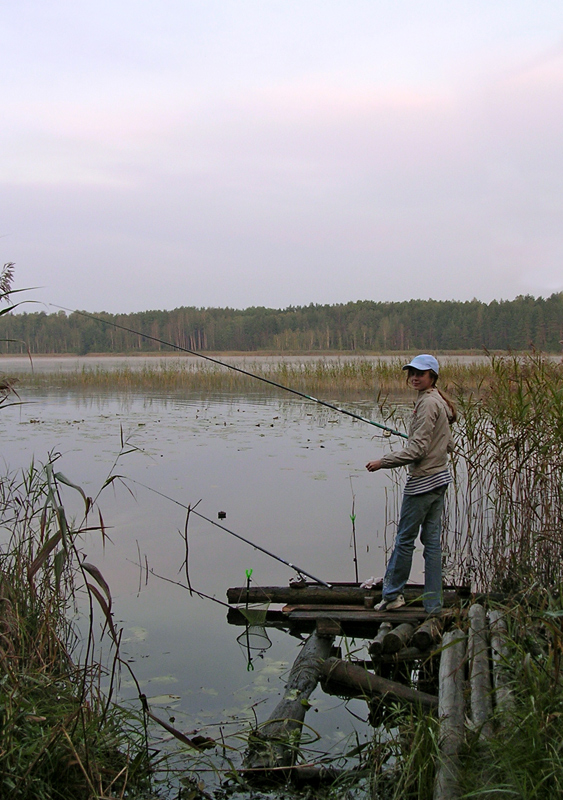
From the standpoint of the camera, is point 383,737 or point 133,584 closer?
point 383,737

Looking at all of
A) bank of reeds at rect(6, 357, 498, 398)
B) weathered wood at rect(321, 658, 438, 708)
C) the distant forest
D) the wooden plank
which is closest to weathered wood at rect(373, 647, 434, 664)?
weathered wood at rect(321, 658, 438, 708)

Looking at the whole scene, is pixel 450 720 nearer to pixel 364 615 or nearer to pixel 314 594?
pixel 364 615

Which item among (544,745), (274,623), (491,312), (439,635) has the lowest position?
(274,623)

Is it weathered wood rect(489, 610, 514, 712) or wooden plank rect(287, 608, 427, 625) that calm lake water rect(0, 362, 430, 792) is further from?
weathered wood rect(489, 610, 514, 712)

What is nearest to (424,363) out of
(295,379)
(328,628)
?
(328,628)

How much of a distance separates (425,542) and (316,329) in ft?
233

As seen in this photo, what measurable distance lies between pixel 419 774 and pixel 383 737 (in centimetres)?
97

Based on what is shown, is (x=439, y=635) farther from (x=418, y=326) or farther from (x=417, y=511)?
(x=418, y=326)

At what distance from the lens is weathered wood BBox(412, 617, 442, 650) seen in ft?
12.5

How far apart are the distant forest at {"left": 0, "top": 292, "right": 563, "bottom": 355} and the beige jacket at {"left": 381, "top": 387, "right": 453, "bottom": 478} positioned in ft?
177

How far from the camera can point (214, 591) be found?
5398 millimetres

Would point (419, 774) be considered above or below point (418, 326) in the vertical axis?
below

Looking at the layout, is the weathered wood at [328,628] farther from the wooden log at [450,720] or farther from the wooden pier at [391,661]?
the wooden log at [450,720]

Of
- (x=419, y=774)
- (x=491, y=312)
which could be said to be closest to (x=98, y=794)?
(x=419, y=774)
